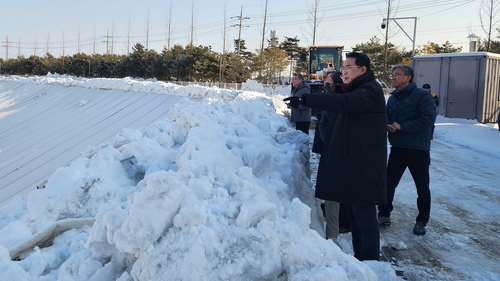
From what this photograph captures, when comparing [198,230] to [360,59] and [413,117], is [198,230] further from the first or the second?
[413,117]

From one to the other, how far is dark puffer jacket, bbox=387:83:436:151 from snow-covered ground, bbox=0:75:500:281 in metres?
0.85

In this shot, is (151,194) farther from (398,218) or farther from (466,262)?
(398,218)

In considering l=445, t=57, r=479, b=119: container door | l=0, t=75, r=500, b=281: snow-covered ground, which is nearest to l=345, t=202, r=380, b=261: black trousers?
l=0, t=75, r=500, b=281: snow-covered ground

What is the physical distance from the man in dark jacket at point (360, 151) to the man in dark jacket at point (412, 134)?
1.14m

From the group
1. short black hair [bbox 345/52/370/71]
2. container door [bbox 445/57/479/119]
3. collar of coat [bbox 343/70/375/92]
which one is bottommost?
collar of coat [bbox 343/70/375/92]

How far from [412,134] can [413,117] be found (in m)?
0.16

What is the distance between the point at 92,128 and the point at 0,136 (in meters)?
5.37

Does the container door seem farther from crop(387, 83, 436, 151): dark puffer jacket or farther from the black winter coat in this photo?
the black winter coat

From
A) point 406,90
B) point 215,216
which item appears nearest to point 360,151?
point 215,216

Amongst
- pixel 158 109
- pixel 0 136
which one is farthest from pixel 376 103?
pixel 0 136

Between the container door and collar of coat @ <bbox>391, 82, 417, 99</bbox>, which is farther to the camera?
the container door

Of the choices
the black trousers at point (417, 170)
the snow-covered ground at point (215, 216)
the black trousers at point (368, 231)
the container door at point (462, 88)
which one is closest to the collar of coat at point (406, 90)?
the black trousers at point (417, 170)

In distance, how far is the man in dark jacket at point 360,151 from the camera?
2.53 meters

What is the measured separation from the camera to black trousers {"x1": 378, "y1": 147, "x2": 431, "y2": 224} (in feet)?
11.9
